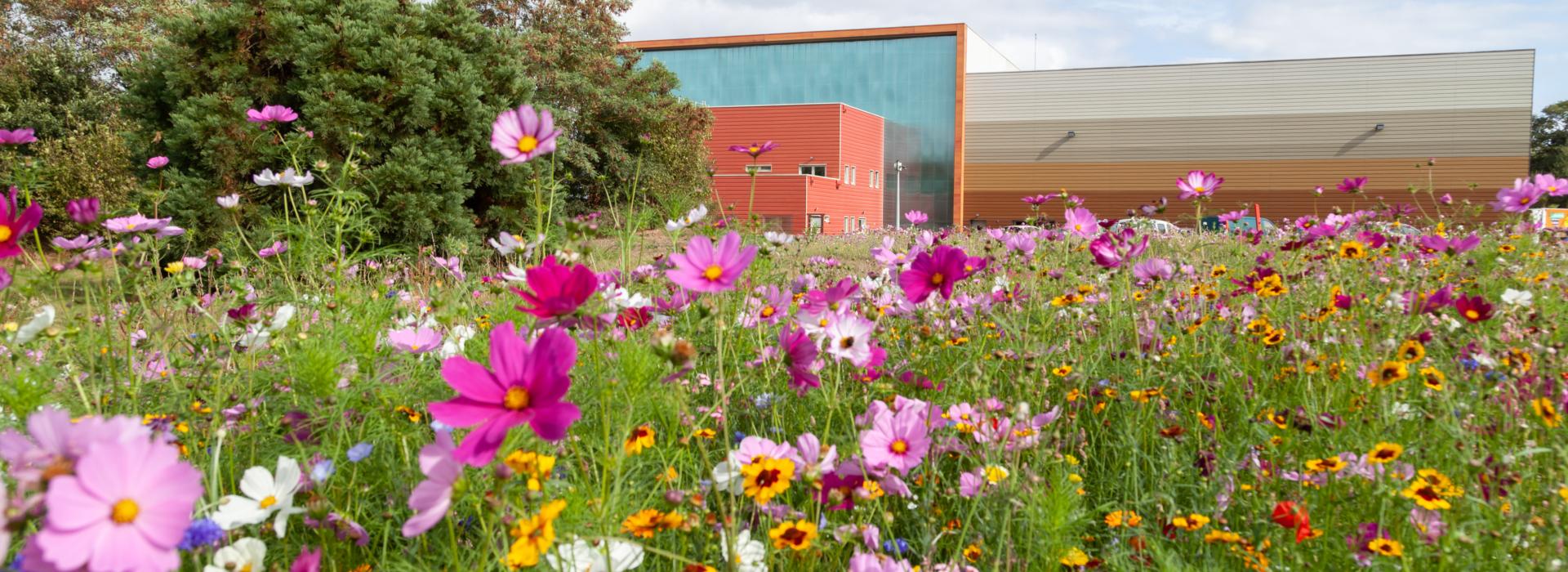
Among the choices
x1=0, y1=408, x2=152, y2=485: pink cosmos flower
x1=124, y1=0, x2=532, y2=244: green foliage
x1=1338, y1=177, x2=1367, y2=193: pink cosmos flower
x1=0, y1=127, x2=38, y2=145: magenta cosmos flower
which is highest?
x1=124, y1=0, x2=532, y2=244: green foliage

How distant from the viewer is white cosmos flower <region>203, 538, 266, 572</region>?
879 millimetres

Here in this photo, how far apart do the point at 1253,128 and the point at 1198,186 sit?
2917 cm

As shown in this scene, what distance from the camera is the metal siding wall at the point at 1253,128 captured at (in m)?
26.1

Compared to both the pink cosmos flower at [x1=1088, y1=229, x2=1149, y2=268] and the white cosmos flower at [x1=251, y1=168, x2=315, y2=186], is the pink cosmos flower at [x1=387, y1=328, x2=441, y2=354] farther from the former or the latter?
the pink cosmos flower at [x1=1088, y1=229, x2=1149, y2=268]

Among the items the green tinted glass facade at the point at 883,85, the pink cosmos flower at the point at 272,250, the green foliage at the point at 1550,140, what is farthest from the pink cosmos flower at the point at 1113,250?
the green foliage at the point at 1550,140

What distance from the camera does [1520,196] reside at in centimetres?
200

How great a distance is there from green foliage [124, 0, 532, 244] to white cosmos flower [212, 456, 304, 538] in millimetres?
5581

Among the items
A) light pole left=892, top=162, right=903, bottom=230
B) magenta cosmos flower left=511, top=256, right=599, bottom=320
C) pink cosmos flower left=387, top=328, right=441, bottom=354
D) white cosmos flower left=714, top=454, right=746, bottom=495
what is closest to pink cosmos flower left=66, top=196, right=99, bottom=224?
pink cosmos flower left=387, top=328, right=441, bottom=354

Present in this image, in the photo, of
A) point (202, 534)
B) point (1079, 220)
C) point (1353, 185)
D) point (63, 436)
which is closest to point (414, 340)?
point (202, 534)

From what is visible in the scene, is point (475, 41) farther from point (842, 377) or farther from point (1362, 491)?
point (1362, 491)

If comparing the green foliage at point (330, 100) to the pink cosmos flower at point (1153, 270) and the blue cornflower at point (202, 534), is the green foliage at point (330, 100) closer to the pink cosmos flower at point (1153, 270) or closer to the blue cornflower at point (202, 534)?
the pink cosmos flower at point (1153, 270)

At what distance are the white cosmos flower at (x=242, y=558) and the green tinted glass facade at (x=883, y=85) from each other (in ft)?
99.2

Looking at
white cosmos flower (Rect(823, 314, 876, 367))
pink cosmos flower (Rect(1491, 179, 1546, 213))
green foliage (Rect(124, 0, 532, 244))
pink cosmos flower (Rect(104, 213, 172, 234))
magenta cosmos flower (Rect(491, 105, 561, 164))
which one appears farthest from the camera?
green foliage (Rect(124, 0, 532, 244))

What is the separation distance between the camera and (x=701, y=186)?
16656mm
